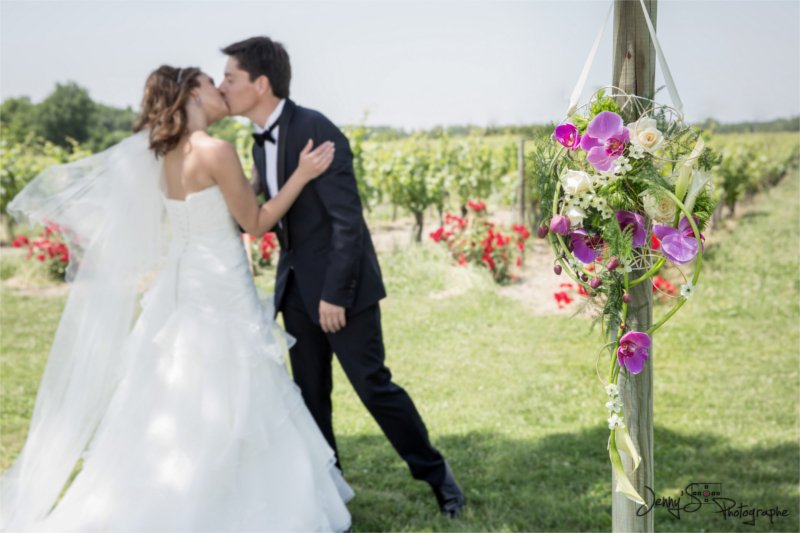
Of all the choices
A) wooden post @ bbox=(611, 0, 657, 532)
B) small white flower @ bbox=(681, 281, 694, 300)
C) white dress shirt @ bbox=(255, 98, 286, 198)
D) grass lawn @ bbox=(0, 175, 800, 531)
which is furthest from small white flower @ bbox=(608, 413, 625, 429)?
white dress shirt @ bbox=(255, 98, 286, 198)

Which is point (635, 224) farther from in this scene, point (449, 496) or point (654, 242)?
point (449, 496)

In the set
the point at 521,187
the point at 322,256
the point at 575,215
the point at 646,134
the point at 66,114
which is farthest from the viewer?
the point at 66,114

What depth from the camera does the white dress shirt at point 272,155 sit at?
357 centimetres

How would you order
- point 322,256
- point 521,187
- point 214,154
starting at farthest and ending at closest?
point 521,187, point 322,256, point 214,154

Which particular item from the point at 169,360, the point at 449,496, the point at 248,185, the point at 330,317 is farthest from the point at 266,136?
the point at 449,496

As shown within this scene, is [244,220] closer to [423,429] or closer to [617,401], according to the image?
[423,429]

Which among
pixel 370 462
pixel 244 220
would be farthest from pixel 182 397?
pixel 370 462

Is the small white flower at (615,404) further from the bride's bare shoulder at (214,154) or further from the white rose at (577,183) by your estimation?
the bride's bare shoulder at (214,154)

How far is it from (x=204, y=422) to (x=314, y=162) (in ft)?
3.94

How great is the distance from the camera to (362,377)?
11.7ft

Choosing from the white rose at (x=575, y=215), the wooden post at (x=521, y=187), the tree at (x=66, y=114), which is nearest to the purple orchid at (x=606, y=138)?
the white rose at (x=575, y=215)

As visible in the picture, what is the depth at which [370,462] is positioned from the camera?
4.52 meters

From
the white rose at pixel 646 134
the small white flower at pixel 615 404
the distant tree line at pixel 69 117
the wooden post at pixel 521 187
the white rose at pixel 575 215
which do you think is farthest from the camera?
the distant tree line at pixel 69 117

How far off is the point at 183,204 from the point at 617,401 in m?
2.10
